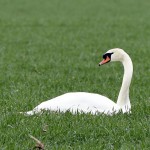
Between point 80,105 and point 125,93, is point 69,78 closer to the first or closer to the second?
point 125,93

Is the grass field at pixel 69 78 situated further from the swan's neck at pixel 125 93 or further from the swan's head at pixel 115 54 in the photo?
the swan's head at pixel 115 54

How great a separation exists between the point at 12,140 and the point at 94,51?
12050mm

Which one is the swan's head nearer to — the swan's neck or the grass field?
the swan's neck

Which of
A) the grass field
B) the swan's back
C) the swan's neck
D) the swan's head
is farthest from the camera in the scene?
the swan's head

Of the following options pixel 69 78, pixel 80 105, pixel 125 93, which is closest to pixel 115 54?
pixel 125 93

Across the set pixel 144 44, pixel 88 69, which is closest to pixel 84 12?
pixel 144 44

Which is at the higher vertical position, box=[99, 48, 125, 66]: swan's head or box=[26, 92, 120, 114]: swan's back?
box=[99, 48, 125, 66]: swan's head

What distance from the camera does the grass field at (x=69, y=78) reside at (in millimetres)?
6934

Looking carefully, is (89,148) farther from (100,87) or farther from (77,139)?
(100,87)

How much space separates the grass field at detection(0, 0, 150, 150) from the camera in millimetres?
6934

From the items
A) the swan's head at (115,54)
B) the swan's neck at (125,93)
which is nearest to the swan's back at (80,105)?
the swan's neck at (125,93)

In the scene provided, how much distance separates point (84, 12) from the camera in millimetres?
37500

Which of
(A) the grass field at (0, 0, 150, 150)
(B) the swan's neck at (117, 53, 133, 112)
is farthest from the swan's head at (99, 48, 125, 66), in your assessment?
(A) the grass field at (0, 0, 150, 150)

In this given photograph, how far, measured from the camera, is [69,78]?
12.8m
